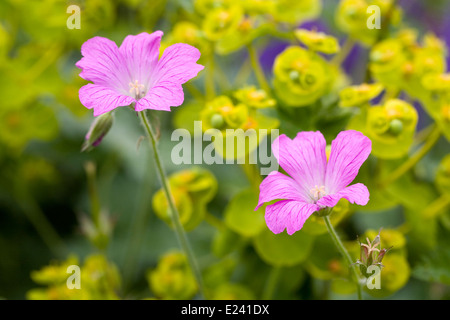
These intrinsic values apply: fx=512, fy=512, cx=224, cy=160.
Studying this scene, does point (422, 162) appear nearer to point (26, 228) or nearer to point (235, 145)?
point (235, 145)

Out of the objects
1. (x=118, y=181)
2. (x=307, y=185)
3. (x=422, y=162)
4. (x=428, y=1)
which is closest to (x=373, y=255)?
(x=307, y=185)

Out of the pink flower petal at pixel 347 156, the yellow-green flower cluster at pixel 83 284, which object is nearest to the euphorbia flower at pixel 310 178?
the pink flower petal at pixel 347 156

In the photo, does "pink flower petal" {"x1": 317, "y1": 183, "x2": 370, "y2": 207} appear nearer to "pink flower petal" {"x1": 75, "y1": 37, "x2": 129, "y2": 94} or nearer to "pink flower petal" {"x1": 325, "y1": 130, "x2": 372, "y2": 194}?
"pink flower petal" {"x1": 325, "y1": 130, "x2": 372, "y2": 194}

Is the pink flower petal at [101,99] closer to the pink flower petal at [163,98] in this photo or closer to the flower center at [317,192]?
the pink flower petal at [163,98]

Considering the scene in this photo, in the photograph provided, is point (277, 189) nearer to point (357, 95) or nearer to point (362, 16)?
point (357, 95)

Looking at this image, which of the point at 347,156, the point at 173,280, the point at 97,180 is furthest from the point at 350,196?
the point at 97,180

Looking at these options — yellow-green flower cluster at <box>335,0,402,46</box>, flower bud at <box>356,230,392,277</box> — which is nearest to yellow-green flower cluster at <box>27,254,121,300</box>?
flower bud at <box>356,230,392,277</box>
